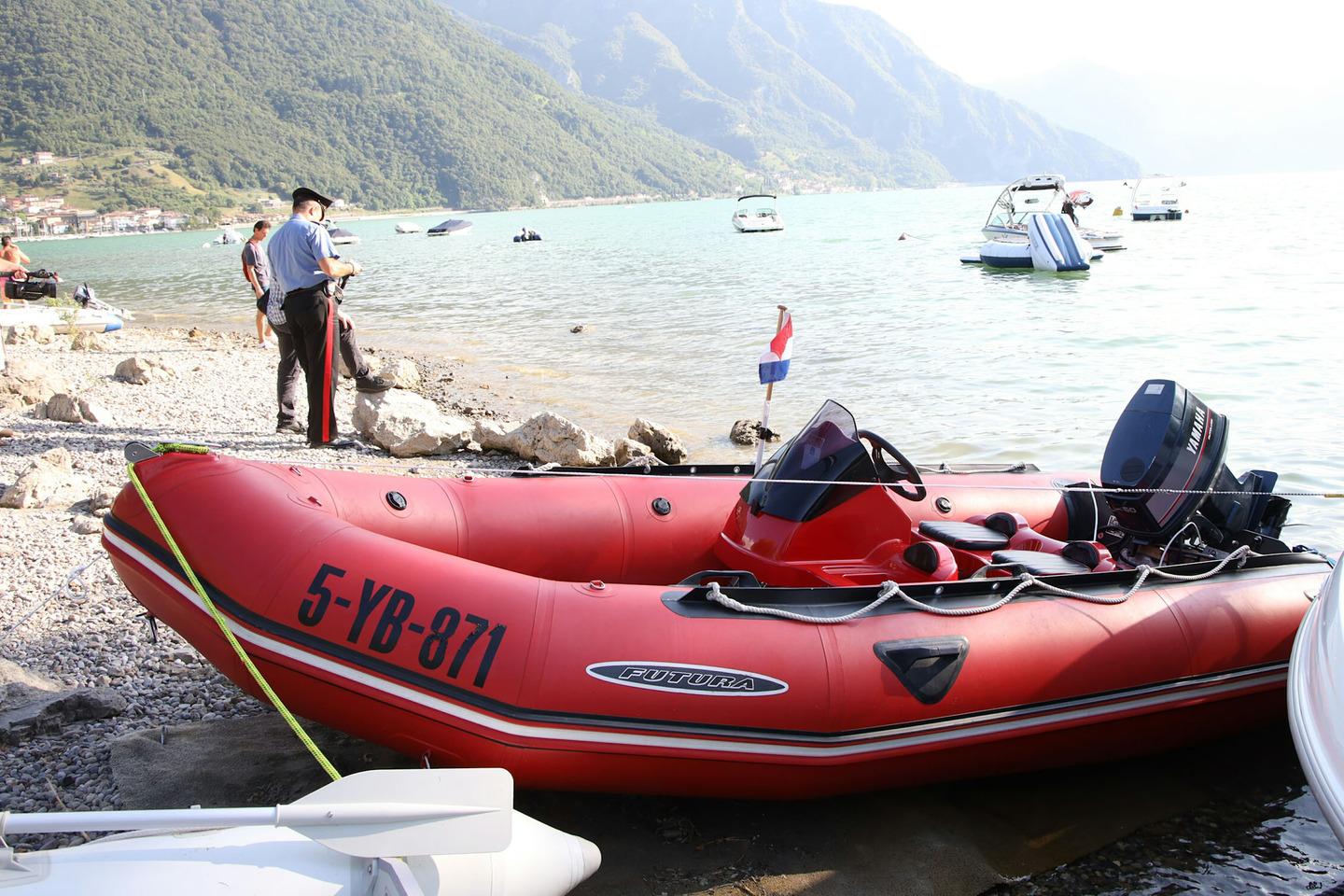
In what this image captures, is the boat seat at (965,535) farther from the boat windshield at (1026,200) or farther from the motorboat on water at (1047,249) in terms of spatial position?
the boat windshield at (1026,200)

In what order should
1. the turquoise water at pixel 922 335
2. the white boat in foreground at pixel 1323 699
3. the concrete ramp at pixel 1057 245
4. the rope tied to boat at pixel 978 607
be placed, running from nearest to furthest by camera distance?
the white boat in foreground at pixel 1323 699 < the rope tied to boat at pixel 978 607 < the turquoise water at pixel 922 335 < the concrete ramp at pixel 1057 245

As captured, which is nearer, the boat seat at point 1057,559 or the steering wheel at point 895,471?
the boat seat at point 1057,559

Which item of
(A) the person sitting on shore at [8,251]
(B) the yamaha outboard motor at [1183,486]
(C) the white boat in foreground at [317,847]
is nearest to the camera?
(C) the white boat in foreground at [317,847]

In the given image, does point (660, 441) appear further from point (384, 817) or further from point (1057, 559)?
point (384, 817)

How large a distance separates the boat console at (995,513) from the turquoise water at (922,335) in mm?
1944

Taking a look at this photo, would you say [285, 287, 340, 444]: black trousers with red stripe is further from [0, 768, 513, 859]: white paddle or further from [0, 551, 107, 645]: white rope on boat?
[0, 768, 513, 859]: white paddle

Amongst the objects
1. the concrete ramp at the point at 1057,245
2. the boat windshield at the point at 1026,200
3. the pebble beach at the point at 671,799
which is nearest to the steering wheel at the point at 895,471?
the pebble beach at the point at 671,799

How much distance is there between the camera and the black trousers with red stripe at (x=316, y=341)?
6.69 metres

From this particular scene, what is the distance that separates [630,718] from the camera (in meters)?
3.02

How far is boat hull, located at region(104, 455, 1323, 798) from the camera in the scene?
301 cm

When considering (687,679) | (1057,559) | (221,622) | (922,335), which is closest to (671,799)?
(687,679)

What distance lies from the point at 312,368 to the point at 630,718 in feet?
15.7

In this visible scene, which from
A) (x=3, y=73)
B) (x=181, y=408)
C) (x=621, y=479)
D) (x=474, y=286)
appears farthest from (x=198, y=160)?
(x=621, y=479)

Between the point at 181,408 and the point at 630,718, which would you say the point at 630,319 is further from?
the point at 630,718
